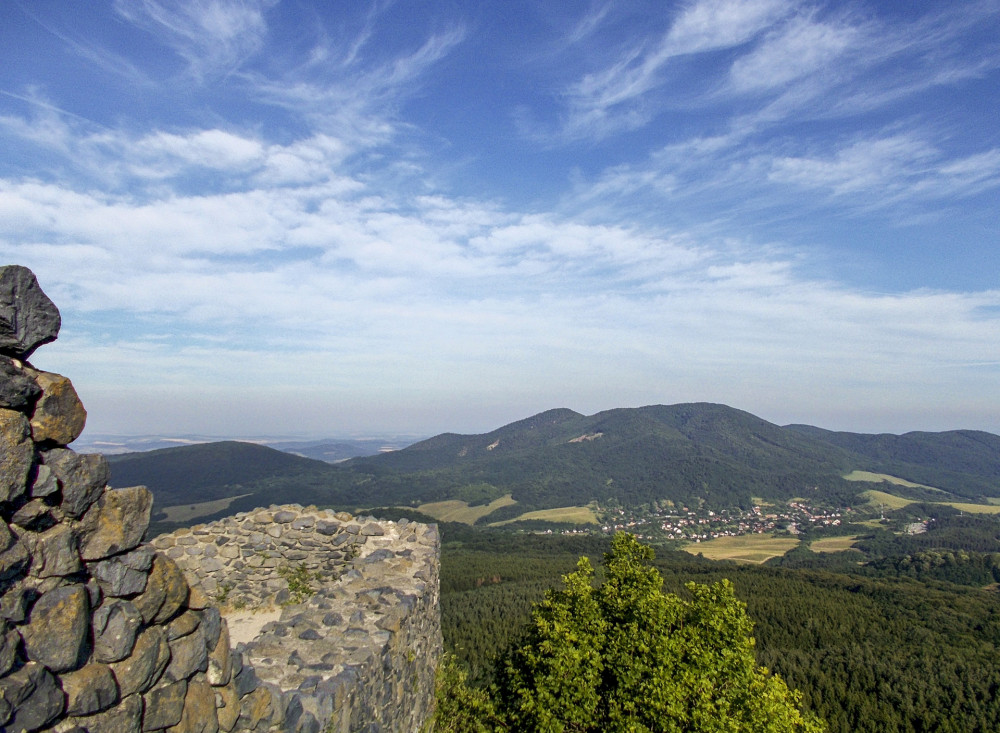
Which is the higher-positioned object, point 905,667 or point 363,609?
point 363,609

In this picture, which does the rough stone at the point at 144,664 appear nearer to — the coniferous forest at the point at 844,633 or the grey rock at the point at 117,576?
the grey rock at the point at 117,576

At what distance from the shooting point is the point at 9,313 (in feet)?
10.3

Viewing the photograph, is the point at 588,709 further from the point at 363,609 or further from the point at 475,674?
the point at 475,674

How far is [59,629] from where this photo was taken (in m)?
3.12

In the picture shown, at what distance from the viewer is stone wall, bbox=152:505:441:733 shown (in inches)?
247

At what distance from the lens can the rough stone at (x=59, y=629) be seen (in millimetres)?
3029

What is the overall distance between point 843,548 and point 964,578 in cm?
4522

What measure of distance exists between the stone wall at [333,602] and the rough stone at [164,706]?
0.68 m

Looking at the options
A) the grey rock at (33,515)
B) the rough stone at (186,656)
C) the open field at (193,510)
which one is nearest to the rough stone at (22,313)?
the grey rock at (33,515)

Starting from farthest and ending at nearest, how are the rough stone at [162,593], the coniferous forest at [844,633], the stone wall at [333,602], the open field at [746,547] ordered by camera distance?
the open field at [746,547] → the coniferous forest at [844,633] → the stone wall at [333,602] → the rough stone at [162,593]

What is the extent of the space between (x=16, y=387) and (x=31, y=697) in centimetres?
178

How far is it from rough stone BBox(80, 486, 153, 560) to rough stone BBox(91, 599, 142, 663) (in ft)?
1.17

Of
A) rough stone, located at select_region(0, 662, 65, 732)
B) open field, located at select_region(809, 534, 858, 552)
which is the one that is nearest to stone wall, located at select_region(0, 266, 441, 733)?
rough stone, located at select_region(0, 662, 65, 732)

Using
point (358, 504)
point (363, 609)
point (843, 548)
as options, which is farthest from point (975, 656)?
point (358, 504)
